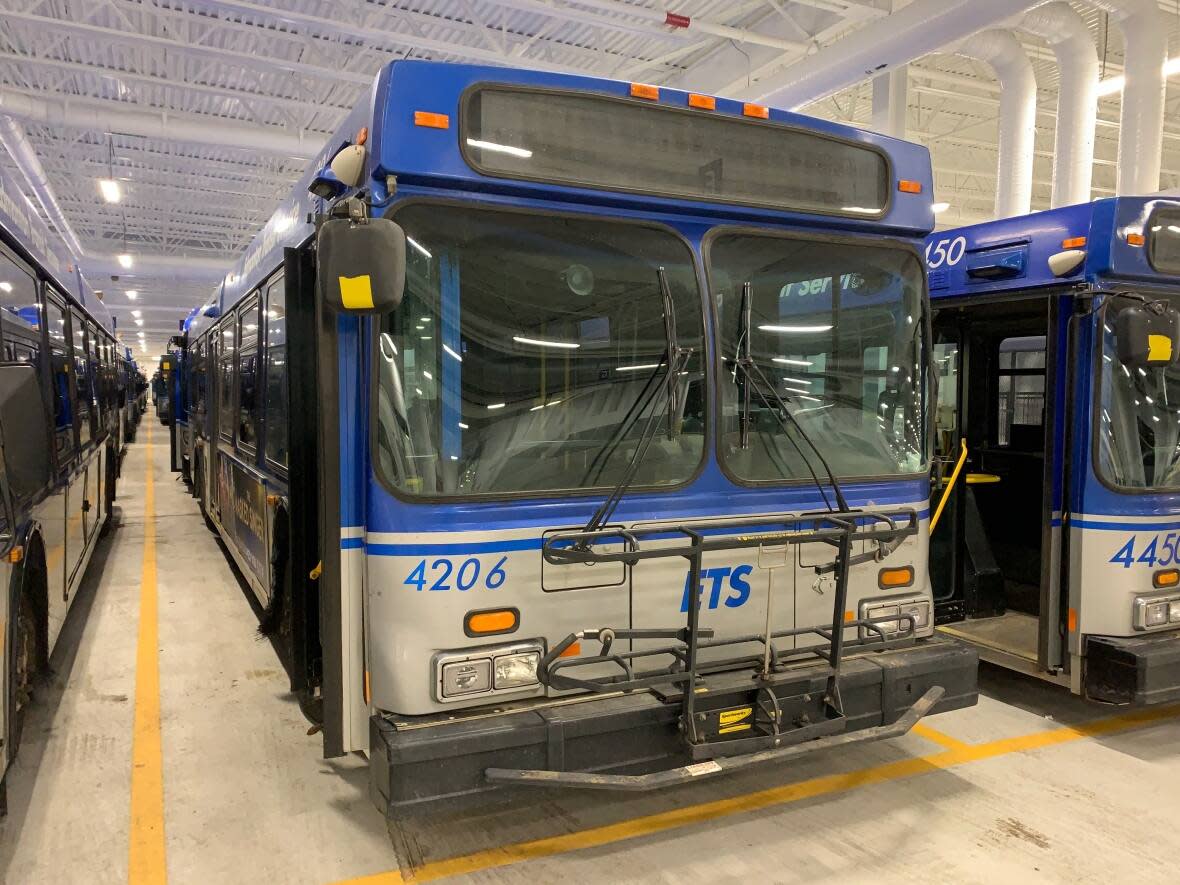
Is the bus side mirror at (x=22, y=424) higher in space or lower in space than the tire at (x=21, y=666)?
higher

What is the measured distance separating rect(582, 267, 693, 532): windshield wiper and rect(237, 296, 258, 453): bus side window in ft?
10.7

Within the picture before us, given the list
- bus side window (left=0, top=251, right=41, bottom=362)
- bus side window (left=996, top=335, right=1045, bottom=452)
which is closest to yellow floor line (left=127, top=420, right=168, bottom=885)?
bus side window (left=0, top=251, right=41, bottom=362)

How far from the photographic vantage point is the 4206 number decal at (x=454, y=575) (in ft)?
9.95

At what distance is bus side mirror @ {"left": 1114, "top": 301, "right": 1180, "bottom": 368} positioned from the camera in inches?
161

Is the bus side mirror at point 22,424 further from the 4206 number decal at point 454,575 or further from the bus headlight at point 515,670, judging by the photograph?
the bus headlight at point 515,670

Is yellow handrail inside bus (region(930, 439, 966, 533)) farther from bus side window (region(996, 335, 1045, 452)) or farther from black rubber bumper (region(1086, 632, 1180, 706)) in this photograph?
black rubber bumper (region(1086, 632, 1180, 706))

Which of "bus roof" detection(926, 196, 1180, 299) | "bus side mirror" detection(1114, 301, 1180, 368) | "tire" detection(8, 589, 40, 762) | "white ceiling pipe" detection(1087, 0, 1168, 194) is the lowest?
"tire" detection(8, 589, 40, 762)

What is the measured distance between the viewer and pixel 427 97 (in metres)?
3.03

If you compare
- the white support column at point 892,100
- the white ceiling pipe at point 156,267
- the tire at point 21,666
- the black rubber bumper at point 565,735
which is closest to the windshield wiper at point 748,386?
the black rubber bumper at point 565,735

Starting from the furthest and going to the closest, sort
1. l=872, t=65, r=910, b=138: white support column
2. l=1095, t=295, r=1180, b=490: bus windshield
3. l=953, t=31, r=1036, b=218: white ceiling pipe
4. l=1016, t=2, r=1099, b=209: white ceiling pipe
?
1. l=872, t=65, r=910, b=138: white support column
2. l=953, t=31, r=1036, b=218: white ceiling pipe
3. l=1016, t=2, r=1099, b=209: white ceiling pipe
4. l=1095, t=295, r=1180, b=490: bus windshield

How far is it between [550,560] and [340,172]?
156 cm

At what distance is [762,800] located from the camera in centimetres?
391

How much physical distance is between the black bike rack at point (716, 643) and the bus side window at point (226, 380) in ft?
15.4

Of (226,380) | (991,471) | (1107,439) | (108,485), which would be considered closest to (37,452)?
(226,380)
